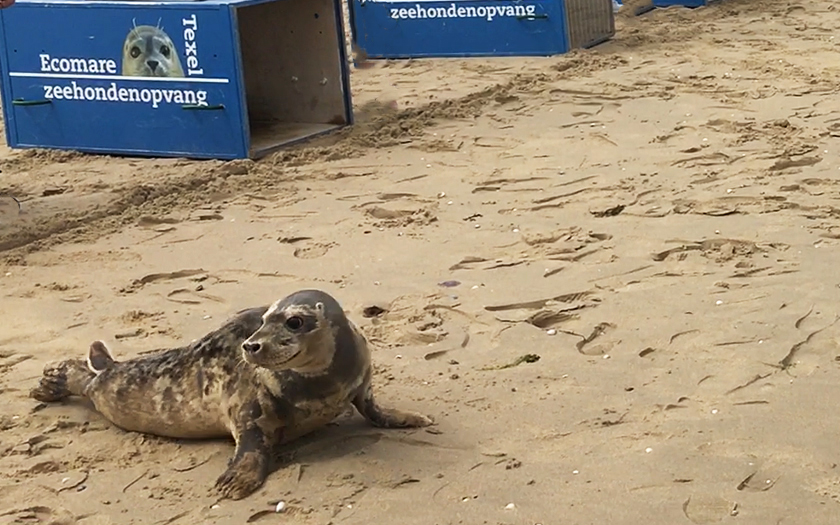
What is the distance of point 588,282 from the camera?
16.8ft

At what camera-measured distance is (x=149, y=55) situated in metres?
7.84

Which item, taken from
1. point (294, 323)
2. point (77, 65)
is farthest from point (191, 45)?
point (294, 323)

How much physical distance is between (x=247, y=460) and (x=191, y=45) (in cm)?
454

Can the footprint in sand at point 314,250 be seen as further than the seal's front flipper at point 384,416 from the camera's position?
Yes

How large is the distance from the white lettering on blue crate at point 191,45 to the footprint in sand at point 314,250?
A: 220 centimetres

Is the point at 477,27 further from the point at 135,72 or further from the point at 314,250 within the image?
the point at 314,250

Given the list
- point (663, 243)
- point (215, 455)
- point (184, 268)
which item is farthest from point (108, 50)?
point (215, 455)

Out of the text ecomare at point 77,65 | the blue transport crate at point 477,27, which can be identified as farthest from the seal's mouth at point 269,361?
the blue transport crate at point 477,27

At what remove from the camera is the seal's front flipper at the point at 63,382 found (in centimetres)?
419

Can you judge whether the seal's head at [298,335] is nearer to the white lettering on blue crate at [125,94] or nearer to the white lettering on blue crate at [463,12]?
the white lettering on blue crate at [125,94]

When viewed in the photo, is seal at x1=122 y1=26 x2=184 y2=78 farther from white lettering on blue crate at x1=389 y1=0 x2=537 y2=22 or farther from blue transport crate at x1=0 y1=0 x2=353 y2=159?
white lettering on blue crate at x1=389 y1=0 x2=537 y2=22

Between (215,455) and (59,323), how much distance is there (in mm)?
1535

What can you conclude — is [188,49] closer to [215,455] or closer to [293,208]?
[293,208]

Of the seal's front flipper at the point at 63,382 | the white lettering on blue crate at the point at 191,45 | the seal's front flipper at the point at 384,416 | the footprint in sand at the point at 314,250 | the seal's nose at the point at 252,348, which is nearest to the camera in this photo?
the seal's nose at the point at 252,348
